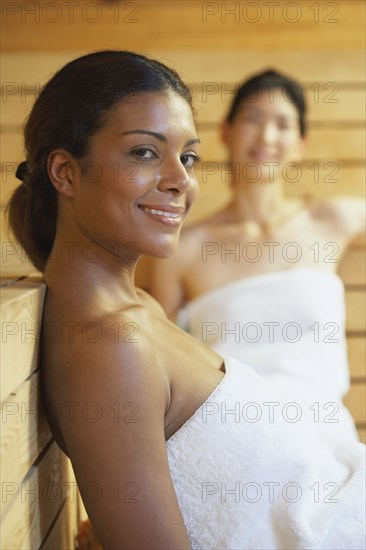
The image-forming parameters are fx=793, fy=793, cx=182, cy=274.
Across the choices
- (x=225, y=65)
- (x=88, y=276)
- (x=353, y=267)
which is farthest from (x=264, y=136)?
(x=88, y=276)

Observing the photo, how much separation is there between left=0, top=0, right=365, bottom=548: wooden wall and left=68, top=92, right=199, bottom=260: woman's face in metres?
1.27

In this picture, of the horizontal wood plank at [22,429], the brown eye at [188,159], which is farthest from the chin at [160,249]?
the horizontal wood plank at [22,429]

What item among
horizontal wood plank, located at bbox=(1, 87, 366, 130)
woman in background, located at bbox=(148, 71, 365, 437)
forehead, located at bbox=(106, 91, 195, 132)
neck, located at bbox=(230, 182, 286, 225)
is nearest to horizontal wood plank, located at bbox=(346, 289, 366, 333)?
woman in background, located at bbox=(148, 71, 365, 437)

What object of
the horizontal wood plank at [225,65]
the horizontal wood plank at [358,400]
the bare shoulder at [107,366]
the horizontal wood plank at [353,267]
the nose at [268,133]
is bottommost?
the horizontal wood plank at [358,400]

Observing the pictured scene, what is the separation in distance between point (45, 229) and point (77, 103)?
217mm

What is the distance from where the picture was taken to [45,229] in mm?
1171

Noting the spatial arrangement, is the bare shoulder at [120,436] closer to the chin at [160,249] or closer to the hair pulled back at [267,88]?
the chin at [160,249]

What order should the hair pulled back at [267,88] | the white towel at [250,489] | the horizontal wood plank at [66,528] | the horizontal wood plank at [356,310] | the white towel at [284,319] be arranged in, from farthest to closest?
the horizontal wood plank at [356,310] < the hair pulled back at [267,88] < the white towel at [284,319] < the horizontal wood plank at [66,528] < the white towel at [250,489]

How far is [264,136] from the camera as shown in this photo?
2377 millimetres

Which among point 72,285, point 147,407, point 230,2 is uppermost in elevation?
point 230,2

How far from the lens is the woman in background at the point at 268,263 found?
2.18 metres

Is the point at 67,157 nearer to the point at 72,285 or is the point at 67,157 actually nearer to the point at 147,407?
the point at 72,285

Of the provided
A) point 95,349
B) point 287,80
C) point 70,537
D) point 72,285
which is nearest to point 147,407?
point 95,349

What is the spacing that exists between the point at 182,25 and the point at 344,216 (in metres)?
0.75
